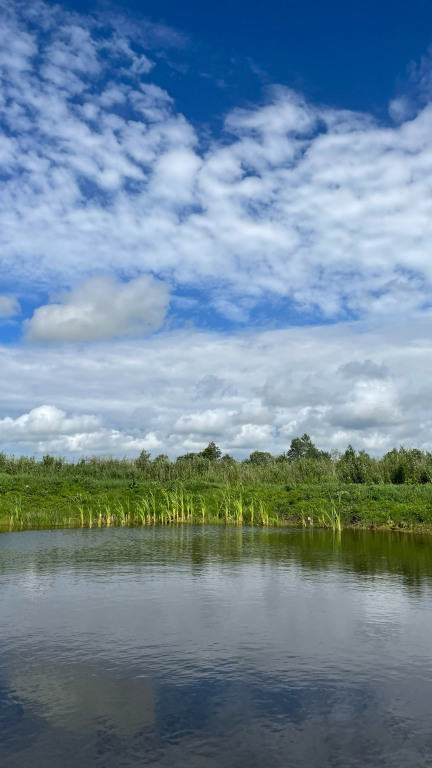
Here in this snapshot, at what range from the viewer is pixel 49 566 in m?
20.8

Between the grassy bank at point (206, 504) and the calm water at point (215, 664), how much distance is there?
13632 mm

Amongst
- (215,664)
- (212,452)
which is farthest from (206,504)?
(212,452)

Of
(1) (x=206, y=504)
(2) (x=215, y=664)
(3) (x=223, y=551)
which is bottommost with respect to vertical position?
(2) (x=215, y=664)

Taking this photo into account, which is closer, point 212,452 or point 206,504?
point 206,504

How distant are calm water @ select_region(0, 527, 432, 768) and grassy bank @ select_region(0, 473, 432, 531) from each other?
1363 centimetres

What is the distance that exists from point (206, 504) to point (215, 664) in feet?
98.2

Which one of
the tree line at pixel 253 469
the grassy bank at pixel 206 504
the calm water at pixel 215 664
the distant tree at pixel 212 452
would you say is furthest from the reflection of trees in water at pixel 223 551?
the distant tree at pixel 212 452

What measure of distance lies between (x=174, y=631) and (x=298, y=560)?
33.8 feet

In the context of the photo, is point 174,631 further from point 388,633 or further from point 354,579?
point 354,579

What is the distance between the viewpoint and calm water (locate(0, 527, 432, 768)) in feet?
25.7

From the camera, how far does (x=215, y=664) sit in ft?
35.9

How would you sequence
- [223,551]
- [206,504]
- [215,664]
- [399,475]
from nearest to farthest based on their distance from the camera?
[215,664]
[223,551]
[206,504]
[399,475]

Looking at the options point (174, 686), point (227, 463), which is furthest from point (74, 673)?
point (227, 463)

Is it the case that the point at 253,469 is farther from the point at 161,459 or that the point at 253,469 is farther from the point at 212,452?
the point at 212,452
